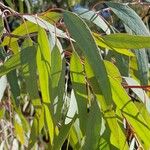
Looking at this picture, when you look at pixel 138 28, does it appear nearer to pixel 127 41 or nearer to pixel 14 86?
pixel 127 41

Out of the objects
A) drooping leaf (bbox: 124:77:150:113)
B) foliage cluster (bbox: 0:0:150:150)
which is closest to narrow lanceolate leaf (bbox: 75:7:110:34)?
foliage cluster (bbox: 0:0:150:150)

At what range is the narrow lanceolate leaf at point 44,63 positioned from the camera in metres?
0.70

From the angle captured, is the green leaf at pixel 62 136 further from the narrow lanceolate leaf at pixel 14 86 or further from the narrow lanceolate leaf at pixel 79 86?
the narrow lanceolate leaf at pixel 14 86

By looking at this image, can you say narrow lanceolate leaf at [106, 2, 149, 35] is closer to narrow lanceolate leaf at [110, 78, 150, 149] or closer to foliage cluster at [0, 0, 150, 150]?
foliage cluster at [0, 0, 150, 150]

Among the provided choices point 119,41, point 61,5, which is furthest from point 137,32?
point 61,5

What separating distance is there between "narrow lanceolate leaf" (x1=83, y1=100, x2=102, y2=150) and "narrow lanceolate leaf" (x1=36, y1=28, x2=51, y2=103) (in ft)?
0.22

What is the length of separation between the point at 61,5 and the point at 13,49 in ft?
4.15

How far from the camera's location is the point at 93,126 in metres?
0.71

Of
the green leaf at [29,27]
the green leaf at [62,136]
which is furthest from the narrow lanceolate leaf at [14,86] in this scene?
the green leaf at [62,136]

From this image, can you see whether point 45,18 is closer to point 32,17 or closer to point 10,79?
point 32,17

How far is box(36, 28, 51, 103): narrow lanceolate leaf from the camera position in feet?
2.31

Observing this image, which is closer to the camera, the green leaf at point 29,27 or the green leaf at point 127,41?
the green leaf at point 127,41

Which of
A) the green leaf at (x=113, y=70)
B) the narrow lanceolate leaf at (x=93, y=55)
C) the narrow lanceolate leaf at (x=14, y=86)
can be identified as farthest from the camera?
the narrow lanceolate leaf at (x=14, y=86)

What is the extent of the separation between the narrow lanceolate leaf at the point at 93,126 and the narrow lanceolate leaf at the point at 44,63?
0.22ft
